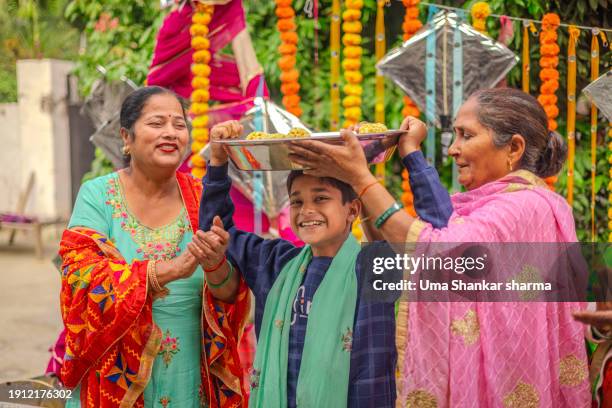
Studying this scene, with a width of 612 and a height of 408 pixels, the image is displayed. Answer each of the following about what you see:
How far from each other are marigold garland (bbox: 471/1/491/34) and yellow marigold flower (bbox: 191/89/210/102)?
1.47 metres

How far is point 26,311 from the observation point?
679 cm

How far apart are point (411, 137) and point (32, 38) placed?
13.3 meters

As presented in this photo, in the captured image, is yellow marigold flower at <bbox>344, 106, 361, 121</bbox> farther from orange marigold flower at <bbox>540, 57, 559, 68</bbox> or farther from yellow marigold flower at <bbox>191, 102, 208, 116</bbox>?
orange marigold flower at <bbox>540, 57, 559, 68</bbox>

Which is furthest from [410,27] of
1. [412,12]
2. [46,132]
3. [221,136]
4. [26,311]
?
[46,132]

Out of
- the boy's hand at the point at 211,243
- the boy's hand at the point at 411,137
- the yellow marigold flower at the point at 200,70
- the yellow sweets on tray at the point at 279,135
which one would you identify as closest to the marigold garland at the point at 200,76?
the yellow marigold flower at the point at 200,70

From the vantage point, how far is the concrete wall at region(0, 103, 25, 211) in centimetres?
1148

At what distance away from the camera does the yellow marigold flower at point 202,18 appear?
12.8ft

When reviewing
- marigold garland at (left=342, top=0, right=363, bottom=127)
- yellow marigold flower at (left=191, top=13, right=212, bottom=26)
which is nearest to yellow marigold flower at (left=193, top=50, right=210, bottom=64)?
yellow marigold flower at (left=191, top=13, right=212, bottom=26)

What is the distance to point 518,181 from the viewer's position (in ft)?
6.39

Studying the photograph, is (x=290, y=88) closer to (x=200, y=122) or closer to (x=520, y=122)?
(x=200, y=122)

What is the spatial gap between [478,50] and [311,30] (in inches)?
74.2

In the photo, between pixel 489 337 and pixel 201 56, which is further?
pixel 201 56

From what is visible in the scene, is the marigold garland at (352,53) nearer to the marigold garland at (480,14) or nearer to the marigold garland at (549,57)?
the marigold garland at (480,14)

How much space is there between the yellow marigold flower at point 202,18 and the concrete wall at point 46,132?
710 cm
